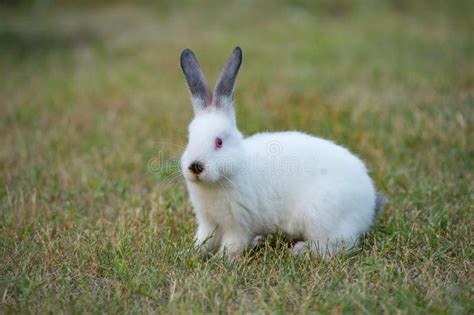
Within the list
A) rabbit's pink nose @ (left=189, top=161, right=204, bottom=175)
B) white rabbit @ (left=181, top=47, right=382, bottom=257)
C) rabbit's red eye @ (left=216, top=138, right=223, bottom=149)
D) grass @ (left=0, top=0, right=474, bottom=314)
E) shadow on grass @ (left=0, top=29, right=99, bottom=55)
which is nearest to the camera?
grass @ (left=0, top=0, right=474, bottom=314)

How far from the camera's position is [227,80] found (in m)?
3.54

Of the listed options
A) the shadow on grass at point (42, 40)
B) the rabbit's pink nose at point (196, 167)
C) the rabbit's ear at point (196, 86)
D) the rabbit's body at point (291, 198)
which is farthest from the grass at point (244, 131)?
the rabbit's ear at point (196, 86)

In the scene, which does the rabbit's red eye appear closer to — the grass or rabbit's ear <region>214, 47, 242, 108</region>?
rabbit's ear <region>214, 47, 242, 108</region>

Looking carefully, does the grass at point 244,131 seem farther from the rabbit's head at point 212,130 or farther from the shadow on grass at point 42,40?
the rabbit's head at point 212,130

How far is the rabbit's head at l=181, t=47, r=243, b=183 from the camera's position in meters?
3.28

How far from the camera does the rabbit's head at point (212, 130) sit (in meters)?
3.28

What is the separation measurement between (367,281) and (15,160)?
3578mm

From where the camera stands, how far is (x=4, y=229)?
12.8 ft

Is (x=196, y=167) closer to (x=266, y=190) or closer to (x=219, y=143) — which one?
(x=219, y=143)

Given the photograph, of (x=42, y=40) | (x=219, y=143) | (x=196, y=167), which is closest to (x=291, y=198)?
(x=219, y=143)

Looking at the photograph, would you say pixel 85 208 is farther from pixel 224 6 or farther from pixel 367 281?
pixel 224 6

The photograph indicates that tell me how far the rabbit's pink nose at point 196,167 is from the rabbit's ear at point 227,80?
1.54 feet

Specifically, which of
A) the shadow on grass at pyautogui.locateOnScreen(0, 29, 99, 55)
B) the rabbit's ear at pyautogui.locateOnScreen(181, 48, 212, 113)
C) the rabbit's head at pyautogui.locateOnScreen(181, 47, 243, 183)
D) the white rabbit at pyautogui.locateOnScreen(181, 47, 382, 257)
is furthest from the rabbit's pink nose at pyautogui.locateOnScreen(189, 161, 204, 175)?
the shadow on grass at pyautogui.locateOnScreen(0, 29, 99, 55)

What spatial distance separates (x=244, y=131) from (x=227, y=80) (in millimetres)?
2209
